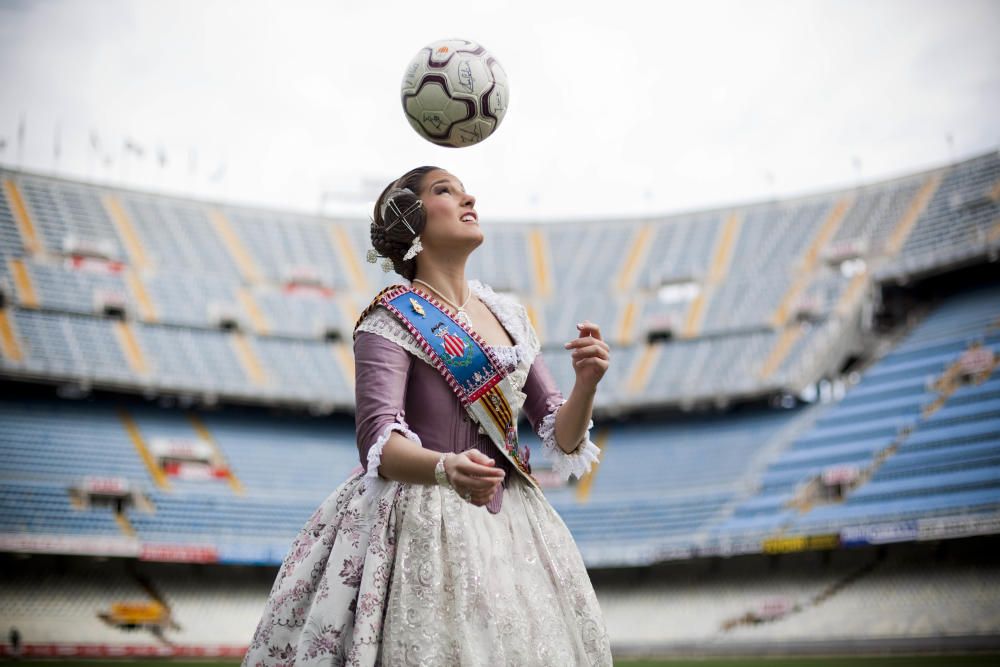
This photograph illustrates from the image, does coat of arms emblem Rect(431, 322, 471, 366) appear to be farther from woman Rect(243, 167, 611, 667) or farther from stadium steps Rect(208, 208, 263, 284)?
stadium steps Rect(208, 208, 263, 284)

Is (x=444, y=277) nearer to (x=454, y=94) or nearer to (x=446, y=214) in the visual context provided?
(x=446, y=214)

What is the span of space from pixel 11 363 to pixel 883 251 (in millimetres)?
29126

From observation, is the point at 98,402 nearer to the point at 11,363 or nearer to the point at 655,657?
the point at 11,363

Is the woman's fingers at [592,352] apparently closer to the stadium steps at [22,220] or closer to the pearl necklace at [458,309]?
the pearl necklace at [458,309]

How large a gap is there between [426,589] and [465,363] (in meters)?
0.77

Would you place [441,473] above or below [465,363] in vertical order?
below

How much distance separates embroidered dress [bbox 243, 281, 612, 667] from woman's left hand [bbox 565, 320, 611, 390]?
0.99 ft

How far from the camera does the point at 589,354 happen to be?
3.43m

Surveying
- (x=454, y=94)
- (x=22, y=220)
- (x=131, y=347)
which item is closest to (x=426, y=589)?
(x=454, y=94)

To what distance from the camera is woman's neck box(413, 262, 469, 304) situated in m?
3.78

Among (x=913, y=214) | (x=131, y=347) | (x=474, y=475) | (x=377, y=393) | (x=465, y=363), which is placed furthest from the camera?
(x=913, y=214)

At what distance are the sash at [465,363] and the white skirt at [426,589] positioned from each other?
0.25m

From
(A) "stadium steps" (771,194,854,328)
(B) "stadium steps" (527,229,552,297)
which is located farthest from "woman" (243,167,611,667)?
(B) "stadium steps" (527,229,552,297)

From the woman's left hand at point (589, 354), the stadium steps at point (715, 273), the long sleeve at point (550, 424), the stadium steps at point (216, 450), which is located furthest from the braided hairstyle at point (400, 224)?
the stadium steps at point (715, 273)
